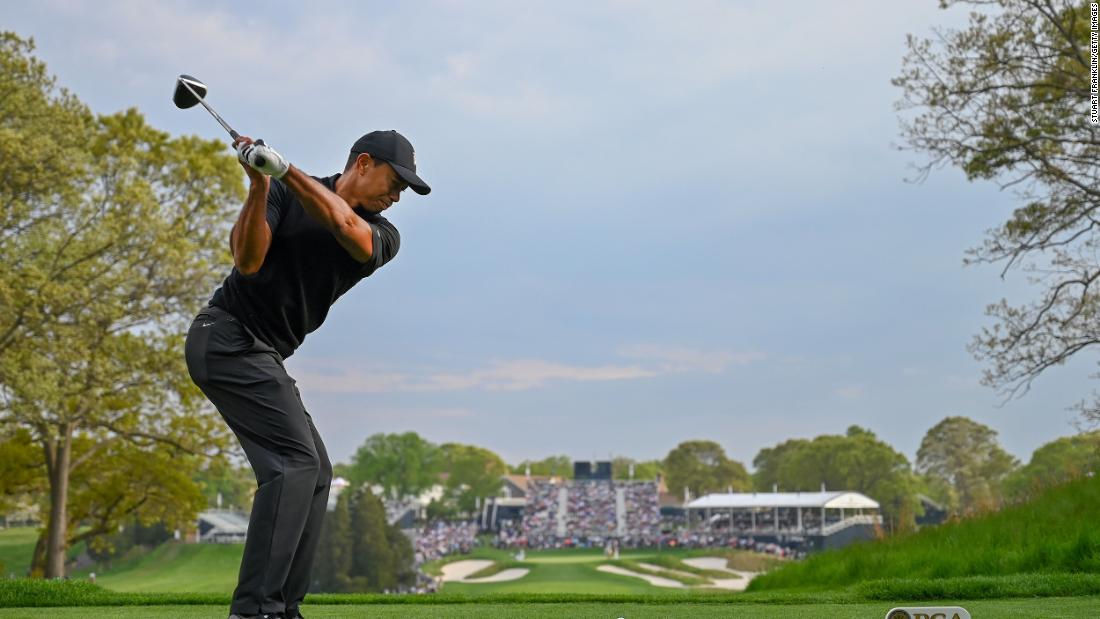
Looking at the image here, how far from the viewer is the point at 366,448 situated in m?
141

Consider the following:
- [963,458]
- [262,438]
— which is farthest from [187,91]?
[963,458]

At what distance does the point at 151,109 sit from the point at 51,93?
16.6 ft

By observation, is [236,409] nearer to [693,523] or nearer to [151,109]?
[151,109]

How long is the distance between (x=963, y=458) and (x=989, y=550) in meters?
105

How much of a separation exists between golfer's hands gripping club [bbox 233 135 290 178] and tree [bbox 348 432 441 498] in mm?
138174

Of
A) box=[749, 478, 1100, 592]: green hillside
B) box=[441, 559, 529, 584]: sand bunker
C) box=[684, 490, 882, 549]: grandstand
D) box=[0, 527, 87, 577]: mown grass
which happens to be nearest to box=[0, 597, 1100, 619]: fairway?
box=[749, 478, 1100, 592]: green hillside

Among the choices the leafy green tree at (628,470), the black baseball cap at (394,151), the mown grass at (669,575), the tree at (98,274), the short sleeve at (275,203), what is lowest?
the short sleeve at (275,203)

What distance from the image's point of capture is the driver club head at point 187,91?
15.8 feet

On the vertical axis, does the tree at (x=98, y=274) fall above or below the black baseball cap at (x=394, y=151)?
above

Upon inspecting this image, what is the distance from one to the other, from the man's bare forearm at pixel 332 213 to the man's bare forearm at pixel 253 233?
0.14m

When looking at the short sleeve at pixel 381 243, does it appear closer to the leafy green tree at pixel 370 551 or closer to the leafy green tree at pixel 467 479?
the leafy green tree at pixel 370 551

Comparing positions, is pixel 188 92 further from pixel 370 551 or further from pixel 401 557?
pixel 401 557

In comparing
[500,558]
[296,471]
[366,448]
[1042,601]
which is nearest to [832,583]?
[1042,601]

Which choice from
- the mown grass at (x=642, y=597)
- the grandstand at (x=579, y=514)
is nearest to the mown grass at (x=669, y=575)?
the grandstand at (x=579, y=514)
